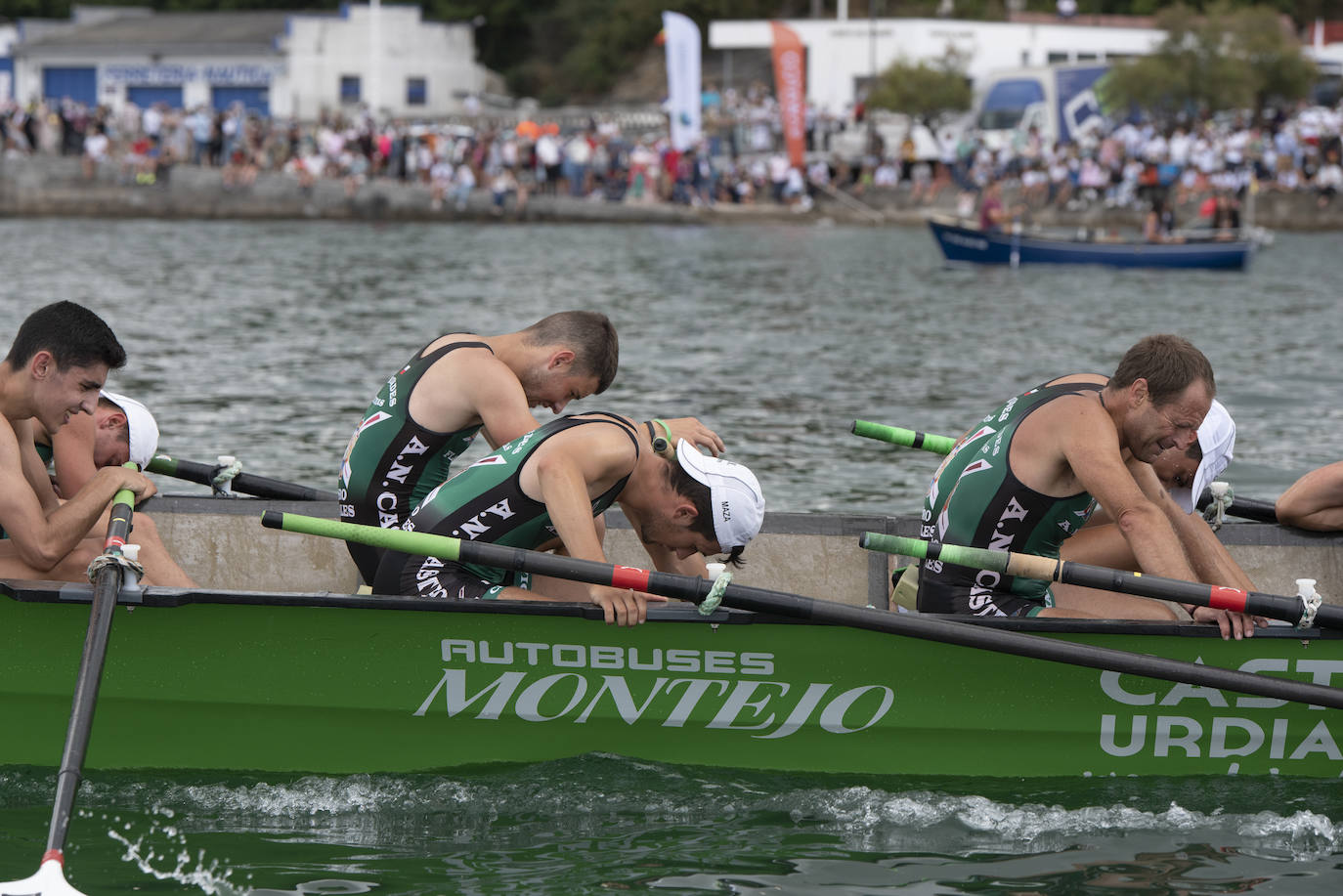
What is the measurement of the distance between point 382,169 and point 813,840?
4020 cm

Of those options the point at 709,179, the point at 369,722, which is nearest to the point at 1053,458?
the point at 369,722

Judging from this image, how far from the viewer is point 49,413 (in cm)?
593

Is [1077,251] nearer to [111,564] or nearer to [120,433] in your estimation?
[120,433]

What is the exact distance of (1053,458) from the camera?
6.14m

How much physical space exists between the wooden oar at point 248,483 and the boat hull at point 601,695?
5.65ft

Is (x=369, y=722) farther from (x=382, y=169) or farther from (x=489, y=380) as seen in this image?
(x=382, y=169)

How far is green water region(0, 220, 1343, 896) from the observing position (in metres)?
6.12

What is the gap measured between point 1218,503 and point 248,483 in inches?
182

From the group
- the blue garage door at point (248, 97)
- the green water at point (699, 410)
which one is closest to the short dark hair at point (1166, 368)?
the green water at point (699, 410)

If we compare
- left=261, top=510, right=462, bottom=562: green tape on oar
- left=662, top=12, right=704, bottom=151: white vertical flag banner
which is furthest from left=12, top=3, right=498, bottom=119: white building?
left=261, top=510, right=462, bottom=562: green tape on oar

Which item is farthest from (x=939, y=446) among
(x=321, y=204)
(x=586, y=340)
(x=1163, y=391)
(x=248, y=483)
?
(x=321, y=204)

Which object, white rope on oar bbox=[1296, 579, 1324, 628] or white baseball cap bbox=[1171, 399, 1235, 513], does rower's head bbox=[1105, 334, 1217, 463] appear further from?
white baseball cap bbox=[1171, 399, 1235, 513]

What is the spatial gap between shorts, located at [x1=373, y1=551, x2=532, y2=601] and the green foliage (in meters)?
45.0

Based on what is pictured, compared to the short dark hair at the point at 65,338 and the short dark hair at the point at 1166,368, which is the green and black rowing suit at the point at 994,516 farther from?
the short dark hair at the point at 65,338
